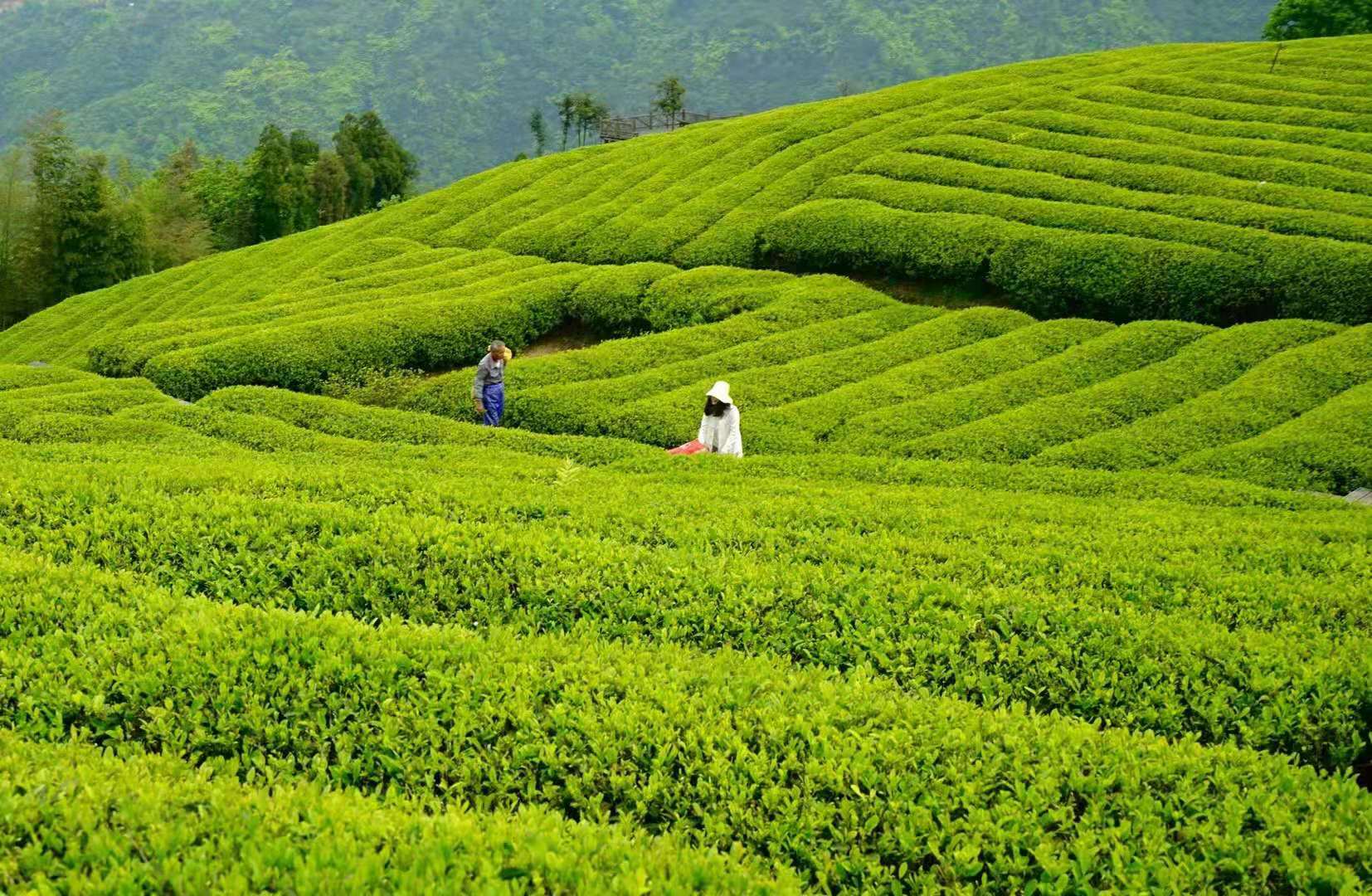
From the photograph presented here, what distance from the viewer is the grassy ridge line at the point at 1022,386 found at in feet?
48.2

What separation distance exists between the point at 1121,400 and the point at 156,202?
223 ft

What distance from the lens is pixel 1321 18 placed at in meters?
43.4

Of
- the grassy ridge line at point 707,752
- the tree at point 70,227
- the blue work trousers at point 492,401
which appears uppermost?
the tree at point 70,227

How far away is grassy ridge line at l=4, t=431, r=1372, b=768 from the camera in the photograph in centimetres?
580

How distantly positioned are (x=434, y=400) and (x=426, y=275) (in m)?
9.02

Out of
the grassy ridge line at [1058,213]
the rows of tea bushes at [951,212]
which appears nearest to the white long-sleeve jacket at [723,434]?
the rows of tea bushes at [951,212]

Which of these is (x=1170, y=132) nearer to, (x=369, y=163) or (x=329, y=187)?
(x=329, y=187)

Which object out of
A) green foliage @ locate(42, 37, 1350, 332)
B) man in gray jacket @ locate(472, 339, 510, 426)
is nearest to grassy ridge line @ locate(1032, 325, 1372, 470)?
green foliage @ locate(42, 37, 1350, 332)

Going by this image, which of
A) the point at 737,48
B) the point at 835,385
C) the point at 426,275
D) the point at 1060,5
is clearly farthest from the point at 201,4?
the point at 835,385

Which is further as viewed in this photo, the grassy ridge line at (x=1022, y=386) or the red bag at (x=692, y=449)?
the grassy ridge line at (x=1022, y=386)

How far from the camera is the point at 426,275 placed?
25.8 meters

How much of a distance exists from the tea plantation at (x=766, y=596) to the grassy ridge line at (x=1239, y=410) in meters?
0.07

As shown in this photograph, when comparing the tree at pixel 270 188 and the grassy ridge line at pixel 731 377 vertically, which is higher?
the tree at pixel 270 188

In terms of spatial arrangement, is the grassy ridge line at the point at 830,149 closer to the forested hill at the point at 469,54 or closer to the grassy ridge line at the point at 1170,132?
the grassy ridge line at the point at 1170,132
